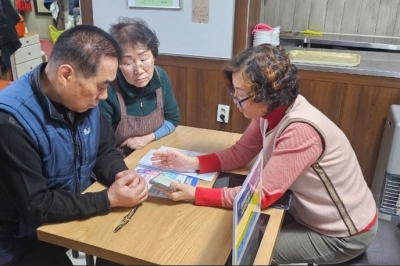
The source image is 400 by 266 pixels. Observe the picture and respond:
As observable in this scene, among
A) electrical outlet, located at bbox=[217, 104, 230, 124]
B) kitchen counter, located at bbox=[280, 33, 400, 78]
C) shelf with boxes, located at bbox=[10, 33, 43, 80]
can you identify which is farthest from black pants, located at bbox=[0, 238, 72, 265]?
shelf with boxes, located at bbox=[10, 33, 43, 80]

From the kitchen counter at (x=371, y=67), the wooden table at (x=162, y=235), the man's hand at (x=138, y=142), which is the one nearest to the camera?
the wooden table at (x=162, y=235)

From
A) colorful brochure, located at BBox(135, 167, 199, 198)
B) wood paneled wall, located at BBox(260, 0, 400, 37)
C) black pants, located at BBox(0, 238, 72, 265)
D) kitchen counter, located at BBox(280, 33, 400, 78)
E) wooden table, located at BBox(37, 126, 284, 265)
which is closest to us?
wooden table, located at BBox(37, 126, 284, 265)

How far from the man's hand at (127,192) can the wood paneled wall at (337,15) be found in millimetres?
2635

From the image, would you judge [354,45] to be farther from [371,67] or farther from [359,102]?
[359,102]

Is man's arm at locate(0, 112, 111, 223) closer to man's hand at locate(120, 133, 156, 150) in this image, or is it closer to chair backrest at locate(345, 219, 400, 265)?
man's hand at locate(120, 133, 156, 150)

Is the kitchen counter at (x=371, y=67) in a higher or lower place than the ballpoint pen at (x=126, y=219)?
higher

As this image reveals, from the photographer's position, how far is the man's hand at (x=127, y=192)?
1.12m

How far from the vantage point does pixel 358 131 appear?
7.54 ft

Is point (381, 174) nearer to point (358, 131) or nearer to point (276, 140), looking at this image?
point (358, 131)

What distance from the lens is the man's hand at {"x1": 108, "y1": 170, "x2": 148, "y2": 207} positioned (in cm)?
112

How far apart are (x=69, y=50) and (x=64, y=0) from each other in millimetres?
3716

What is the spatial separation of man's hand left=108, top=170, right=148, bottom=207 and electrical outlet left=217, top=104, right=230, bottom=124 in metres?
1.38

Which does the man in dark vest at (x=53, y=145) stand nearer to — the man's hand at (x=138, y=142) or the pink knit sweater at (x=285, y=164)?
the pink knit sweater at (x=285, y=164)

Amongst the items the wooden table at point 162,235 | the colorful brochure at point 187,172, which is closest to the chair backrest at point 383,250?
the wooden table at point 162,235
